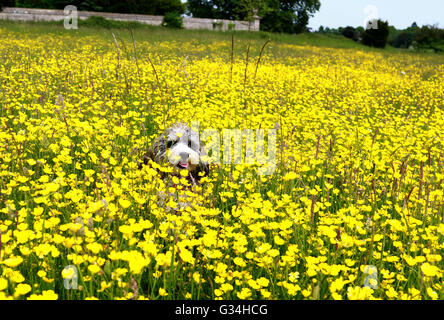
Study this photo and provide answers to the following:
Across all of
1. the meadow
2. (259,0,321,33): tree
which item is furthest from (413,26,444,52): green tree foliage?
the meadow

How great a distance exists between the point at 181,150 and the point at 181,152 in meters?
0.09

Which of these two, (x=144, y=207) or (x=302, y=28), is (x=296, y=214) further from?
(x=302, y=28)

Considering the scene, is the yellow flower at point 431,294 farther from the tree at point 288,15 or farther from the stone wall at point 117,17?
the tree at point 288,15

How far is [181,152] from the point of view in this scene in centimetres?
382

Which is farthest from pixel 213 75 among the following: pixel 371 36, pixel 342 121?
pixel 371 36

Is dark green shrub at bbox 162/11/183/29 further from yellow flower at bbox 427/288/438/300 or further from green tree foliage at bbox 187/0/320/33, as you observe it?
yellow flower at bbox 427/288/438/300

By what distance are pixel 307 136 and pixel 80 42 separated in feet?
47.4

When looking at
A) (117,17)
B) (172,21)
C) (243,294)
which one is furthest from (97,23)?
Result: (243,294)

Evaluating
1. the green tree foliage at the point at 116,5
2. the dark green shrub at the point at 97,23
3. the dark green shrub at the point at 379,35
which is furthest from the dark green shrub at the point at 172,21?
the dark green shrub at the point at 379,35

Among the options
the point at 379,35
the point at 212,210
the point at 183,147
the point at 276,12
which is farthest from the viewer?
the point at 276,12

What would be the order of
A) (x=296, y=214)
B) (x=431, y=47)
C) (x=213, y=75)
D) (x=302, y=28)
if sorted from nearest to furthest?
1. (x=296, y=214)
2. (x=213, y=75)
3. (x=431, y=47)
4. (x=302, y=28)

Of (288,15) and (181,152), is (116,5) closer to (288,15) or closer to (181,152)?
(288,15)

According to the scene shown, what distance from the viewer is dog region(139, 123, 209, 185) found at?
379cm
